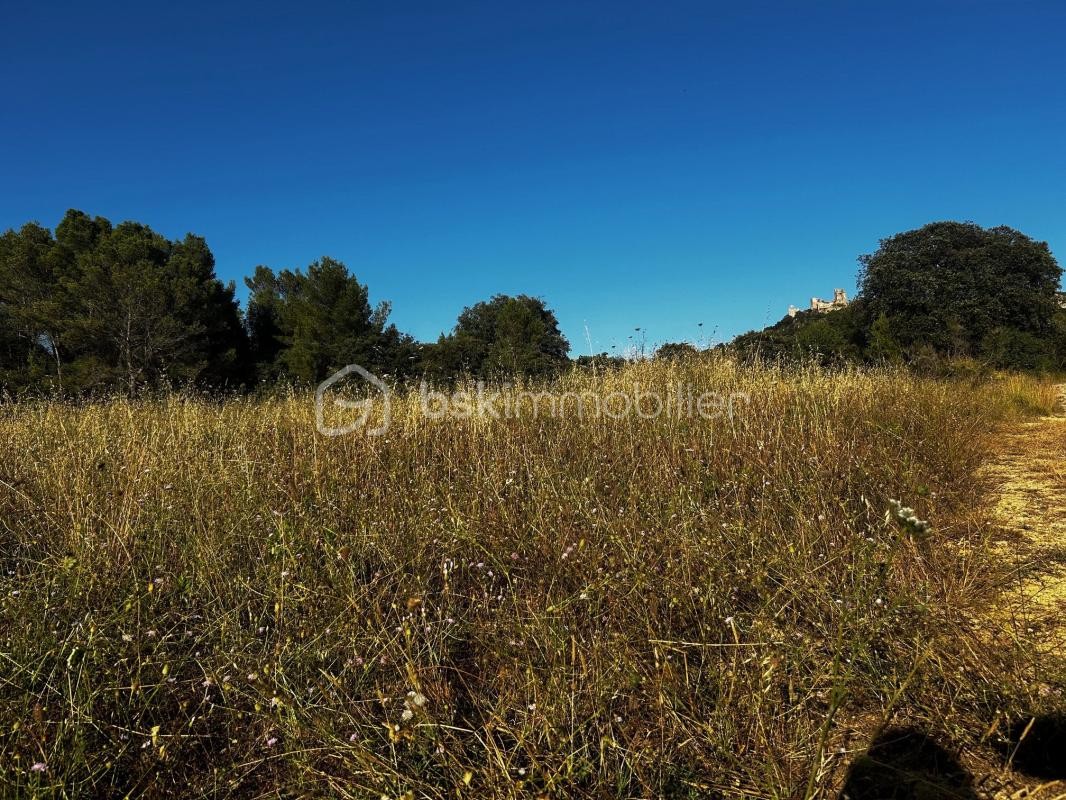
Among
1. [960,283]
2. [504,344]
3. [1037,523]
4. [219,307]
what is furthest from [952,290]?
[219,307]

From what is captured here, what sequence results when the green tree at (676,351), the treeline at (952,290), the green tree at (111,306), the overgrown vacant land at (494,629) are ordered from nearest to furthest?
1. the overgrown vacant land at (494,629)
2. the green tree at (676,351)
3. the treeline at (952,290)
4. the green tree at (111,306)

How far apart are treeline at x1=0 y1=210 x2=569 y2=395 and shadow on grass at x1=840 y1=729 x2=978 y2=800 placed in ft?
48.5

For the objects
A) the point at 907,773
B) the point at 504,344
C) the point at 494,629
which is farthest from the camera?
the point at 504,344

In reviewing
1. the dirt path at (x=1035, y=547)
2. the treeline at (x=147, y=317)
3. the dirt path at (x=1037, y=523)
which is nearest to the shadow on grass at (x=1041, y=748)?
→ the dirt path at (x=1035, y=547)

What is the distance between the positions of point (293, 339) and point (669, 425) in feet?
82.1

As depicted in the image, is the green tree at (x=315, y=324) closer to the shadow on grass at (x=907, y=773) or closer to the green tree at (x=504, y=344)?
the green tree at (x=504, y=344)

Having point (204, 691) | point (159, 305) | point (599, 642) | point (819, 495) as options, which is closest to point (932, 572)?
point (819, 495)

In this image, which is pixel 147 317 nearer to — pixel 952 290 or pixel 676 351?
pixel 676 351

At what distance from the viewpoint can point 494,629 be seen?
76.4 inches

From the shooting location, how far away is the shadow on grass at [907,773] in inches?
52.3

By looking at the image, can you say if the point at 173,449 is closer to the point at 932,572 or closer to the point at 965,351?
the point at 932,572

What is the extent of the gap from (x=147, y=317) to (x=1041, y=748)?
80.6 ft

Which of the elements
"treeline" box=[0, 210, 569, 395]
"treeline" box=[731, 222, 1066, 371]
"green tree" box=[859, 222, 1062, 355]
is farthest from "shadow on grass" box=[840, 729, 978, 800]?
"green tree" box=[859, 222, 1062, 355]

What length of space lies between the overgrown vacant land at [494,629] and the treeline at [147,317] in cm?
1298
